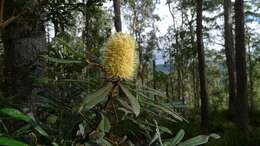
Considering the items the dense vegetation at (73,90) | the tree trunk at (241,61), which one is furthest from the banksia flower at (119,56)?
the tree trunk at (241,61)

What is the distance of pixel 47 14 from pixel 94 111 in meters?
2.27

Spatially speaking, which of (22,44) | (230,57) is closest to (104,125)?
(22,44)

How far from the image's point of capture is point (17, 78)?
384 cm

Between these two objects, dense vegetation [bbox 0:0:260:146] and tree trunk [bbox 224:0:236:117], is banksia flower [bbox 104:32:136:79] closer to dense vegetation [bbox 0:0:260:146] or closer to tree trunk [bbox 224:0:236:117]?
dense vegetation [bbox 0:0:260:146]

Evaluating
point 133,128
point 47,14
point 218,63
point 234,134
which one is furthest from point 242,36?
point 218,63

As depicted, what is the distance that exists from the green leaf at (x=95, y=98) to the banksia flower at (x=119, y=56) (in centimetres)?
6

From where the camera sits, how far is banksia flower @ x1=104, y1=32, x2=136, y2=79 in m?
1.63

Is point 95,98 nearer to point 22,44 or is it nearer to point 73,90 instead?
point 73,90

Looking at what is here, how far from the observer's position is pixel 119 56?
64.2 inches

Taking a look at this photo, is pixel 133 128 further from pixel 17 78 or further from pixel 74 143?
pixel 17 78

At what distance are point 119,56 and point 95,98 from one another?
6.5 inches

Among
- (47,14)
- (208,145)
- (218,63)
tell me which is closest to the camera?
(47,14)

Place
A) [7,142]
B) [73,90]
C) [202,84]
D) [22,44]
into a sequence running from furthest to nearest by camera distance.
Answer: [202,84], [22,44], [73,90], [7,142]

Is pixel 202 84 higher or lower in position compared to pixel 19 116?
lower
